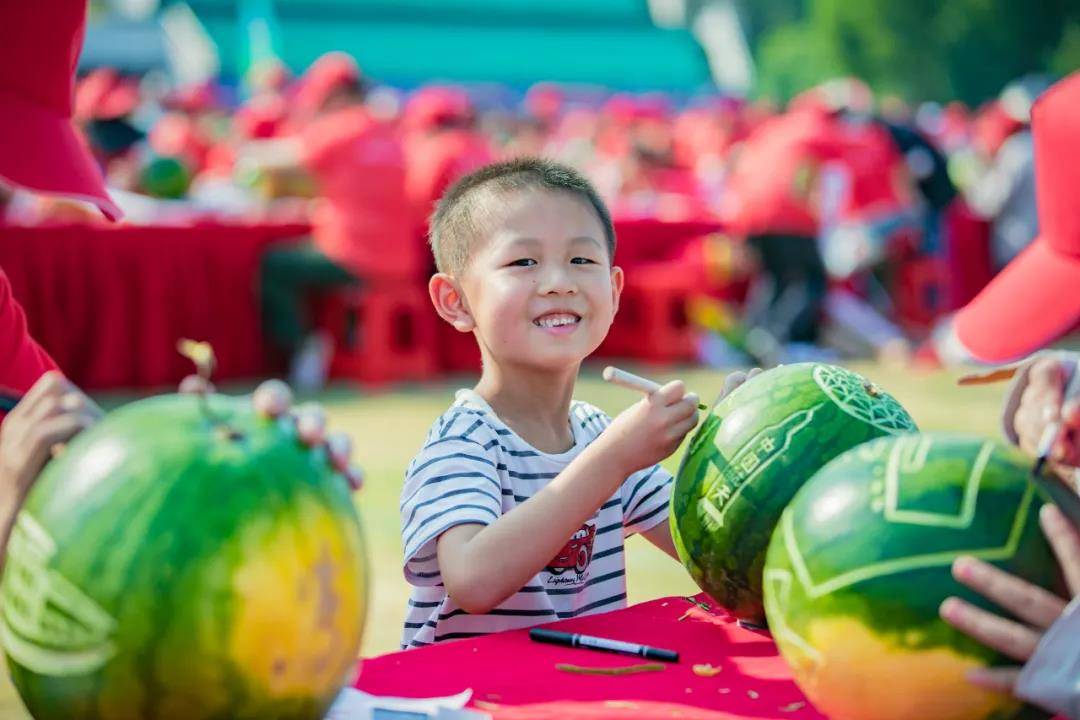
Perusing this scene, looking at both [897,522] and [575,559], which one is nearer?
[897,522]

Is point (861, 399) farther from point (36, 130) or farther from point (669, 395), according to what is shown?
point (36, 130)

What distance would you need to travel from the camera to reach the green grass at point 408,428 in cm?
546

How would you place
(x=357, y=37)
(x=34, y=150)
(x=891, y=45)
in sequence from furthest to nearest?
1. (x=891, y=45)
2. (x=357, y=37)
3. (x=34, y=150)

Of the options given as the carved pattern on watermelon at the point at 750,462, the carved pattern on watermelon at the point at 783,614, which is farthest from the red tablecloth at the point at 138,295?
the carved pattern on watermelon at the point at 783,614

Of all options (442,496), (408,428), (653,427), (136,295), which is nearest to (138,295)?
(136,295)

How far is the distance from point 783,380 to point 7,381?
53.4 inches

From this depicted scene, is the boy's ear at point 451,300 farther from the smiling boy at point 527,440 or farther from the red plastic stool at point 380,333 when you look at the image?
the red plastic stool at point 380,333

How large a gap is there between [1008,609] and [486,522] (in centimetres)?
95

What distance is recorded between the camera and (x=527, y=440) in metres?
2.71

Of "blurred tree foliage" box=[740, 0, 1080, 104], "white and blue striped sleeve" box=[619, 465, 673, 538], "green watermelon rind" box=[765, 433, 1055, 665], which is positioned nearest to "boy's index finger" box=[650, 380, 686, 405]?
"green watermelon rind" box=[765, 433, 1055, 665]

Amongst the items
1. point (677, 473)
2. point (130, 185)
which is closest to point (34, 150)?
point (677, 473)

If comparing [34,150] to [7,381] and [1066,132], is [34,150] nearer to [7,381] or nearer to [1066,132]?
[7,381]

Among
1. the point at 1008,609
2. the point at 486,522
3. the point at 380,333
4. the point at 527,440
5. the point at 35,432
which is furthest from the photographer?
the point at 380,333

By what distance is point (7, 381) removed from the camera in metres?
2.42
